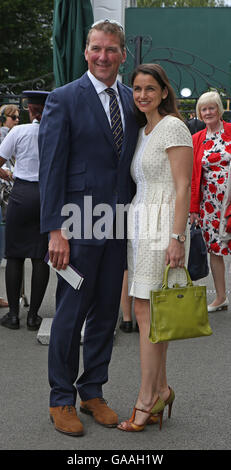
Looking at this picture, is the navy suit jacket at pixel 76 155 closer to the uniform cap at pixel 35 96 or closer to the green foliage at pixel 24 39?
the uniform cap at pixel 35 96

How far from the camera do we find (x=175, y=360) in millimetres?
5016

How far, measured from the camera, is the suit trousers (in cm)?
362

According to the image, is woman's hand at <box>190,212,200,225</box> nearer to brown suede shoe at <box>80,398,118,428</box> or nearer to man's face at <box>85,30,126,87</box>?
brown suede shoe at <box>80,398,118,428</box>

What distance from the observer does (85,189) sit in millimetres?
3525

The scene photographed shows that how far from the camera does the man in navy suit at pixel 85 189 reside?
11.5ft

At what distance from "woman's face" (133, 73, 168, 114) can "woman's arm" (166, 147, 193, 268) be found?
27 centimetres

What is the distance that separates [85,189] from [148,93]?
611 millimetres

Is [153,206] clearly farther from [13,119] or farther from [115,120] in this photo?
[13,119]

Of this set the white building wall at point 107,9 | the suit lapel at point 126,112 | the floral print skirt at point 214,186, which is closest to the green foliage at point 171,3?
the white building wall at point 107,9

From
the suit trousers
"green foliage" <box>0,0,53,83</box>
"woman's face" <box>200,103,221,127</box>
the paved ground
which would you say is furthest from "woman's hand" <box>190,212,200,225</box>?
"green foliage" <box>0,0,53,83</box>

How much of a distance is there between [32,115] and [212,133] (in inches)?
67.2

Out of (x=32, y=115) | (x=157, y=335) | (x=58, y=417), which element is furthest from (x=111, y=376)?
(x=32, y=115)

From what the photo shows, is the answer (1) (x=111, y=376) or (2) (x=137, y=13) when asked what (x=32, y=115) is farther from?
(2) (x=137, y=13)
